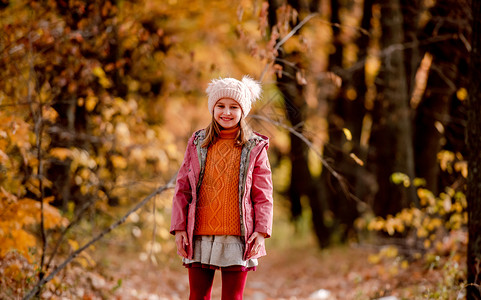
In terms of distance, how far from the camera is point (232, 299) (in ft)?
11.2

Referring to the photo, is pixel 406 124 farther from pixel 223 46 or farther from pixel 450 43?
pixel 223 46

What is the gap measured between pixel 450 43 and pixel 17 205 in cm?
628

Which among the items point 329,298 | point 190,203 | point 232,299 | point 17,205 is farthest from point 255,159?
point 329,298

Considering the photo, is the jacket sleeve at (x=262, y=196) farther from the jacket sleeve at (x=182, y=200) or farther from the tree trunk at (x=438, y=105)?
the tree trunk at (x=438, y=105)

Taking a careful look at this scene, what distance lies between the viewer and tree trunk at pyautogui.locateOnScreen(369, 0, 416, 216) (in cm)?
842

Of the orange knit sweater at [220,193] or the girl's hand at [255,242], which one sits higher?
the orange knit sweater at [220,193]

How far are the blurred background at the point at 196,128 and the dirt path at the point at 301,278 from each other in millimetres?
52

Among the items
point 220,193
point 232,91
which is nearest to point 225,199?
point 220,193

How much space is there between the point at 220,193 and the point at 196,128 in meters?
3.84

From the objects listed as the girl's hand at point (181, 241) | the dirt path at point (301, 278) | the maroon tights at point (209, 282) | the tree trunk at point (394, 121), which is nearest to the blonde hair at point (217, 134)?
the girl's hand at point (181, 241)

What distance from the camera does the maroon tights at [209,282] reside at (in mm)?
3402

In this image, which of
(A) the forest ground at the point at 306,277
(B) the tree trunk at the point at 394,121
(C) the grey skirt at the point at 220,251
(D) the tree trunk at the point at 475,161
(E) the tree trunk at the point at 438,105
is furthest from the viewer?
(B) the tree trunk at the point at 394,121

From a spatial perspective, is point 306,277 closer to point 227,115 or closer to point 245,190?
point 245,190

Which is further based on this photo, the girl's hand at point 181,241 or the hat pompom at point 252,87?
the hat pompom at point 252,87
